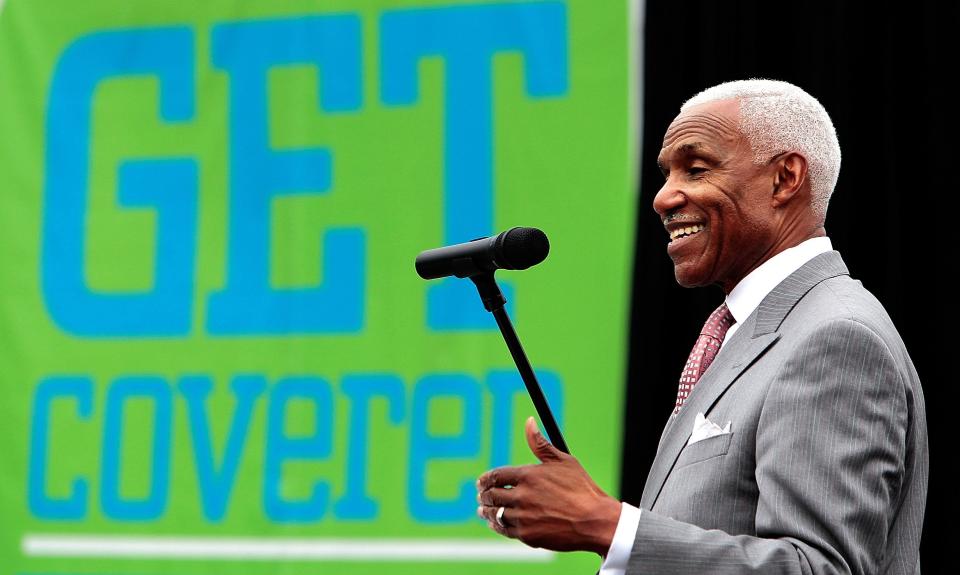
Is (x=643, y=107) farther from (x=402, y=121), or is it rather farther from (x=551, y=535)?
(x=551, y=535)

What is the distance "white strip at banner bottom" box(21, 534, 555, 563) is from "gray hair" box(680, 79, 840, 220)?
163 cm

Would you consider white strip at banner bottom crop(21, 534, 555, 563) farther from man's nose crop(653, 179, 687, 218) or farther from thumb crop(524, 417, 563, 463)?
thumb crop(524, 417, 563, 463)

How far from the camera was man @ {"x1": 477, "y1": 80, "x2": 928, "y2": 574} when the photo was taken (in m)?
1.26

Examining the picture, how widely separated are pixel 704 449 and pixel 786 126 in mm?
491

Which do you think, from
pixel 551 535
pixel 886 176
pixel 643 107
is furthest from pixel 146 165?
pixel 551 535

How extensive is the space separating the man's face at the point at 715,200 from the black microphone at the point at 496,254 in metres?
0.30

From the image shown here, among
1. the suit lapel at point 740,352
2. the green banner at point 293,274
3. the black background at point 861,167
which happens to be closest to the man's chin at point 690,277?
the suit lapel at point 740,352

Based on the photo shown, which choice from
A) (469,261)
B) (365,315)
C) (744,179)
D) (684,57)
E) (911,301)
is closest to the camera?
(469,261)

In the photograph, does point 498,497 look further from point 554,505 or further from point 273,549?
point 273,549

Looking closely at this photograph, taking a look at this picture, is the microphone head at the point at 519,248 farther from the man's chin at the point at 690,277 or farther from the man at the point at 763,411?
the man's chin at the point at 690,277

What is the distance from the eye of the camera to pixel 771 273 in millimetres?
1576

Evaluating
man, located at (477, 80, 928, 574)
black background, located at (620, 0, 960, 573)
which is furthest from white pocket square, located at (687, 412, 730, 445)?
black background, located at (620, 0, 960, 573)

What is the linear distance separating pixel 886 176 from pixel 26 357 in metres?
2.54

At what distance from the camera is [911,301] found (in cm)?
268
